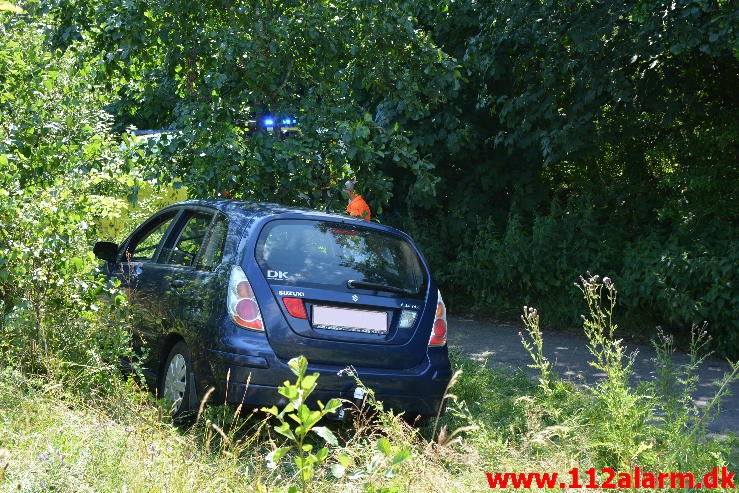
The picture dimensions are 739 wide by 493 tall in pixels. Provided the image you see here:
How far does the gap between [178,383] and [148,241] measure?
1962 millimetres

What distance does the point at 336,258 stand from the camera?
663 centimetres

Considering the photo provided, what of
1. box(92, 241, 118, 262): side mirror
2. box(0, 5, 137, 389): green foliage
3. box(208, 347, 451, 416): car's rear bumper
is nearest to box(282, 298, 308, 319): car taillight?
box(208, 347, 451, 416): car's rear bumper

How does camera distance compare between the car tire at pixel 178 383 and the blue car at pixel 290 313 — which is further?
the car tire at pixel 178 383

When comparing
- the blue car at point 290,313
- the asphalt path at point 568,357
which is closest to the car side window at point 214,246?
the blue car at point 290,313

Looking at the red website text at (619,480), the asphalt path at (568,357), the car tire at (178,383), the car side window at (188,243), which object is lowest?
the asphalt path at (568,357)

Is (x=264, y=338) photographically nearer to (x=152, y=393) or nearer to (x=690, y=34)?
(x=152, y=393)

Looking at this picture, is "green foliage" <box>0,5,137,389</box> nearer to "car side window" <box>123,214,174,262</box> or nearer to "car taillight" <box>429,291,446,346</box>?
"car side window" <box>123,214,174,262</box>

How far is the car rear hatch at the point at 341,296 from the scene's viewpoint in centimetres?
627

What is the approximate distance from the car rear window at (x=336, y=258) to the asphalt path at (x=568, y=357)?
2.44 m

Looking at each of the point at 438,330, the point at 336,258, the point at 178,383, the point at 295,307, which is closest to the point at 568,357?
the point at 438,330

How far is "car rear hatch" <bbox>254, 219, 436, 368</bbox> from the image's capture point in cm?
627

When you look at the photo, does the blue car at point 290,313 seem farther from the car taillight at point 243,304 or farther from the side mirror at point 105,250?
the side mirror at point 105,250

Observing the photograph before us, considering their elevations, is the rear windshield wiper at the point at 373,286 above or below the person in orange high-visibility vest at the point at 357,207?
below

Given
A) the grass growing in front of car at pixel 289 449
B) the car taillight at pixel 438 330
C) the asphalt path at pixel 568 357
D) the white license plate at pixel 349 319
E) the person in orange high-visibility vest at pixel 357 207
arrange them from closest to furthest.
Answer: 1. the grass growing in front of car at pixel 289 449
2. the white license plate at pixel 349 319
3. the car taillight at pixel 438 330
4. the asphalt path at pixel 568 357
5. the person in orange high-visibility vest at pixel 357 207
